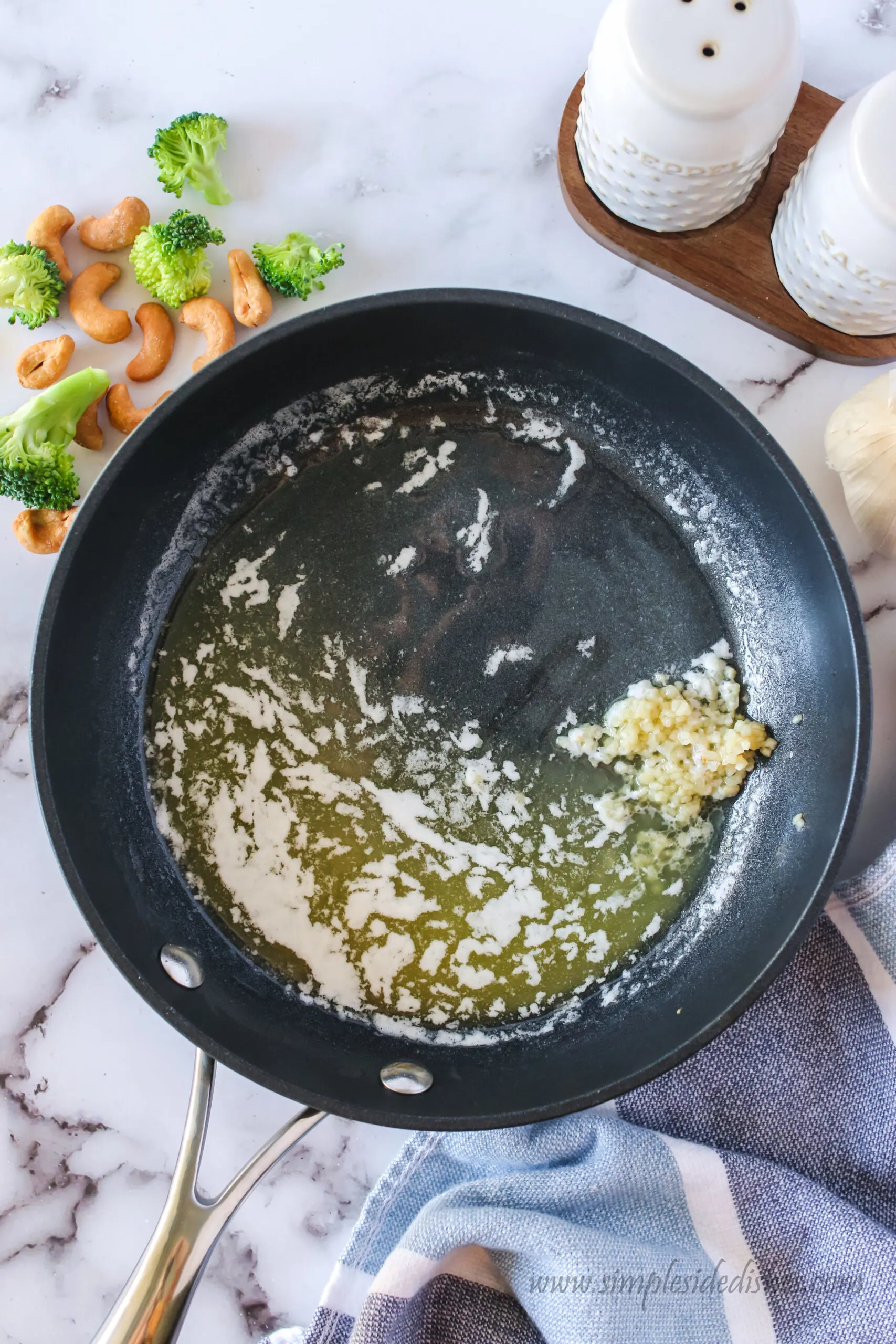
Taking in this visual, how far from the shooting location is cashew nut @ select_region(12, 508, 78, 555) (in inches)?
37.6

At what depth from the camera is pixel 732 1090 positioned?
3.08ft

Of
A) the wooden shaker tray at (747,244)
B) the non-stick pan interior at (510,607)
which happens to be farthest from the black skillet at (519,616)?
the wooden shaker tray at (747,244)

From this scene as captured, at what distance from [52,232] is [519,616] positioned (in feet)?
1.96

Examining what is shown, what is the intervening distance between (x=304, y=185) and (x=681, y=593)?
1.87 ft

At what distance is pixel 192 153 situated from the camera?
3.10ft

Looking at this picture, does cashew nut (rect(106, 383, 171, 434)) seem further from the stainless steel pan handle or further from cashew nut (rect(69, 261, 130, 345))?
the stainless steel pan handle

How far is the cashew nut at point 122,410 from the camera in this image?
3.13 ft

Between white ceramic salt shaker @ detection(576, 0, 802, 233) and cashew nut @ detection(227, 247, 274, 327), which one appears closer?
white ceramic salt shaker @ detection(576, 0, 802, 233)

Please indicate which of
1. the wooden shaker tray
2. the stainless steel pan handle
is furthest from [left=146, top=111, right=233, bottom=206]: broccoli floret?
the stainless steel pan handle

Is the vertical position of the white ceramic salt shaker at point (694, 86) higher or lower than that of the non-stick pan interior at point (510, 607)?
higher

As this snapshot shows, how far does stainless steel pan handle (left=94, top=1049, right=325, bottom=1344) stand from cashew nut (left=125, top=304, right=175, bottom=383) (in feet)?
2.25

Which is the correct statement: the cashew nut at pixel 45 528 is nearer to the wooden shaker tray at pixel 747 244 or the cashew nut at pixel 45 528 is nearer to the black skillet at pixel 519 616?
the black skillet at pixel 519 616

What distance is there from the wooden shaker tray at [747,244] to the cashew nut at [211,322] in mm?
362

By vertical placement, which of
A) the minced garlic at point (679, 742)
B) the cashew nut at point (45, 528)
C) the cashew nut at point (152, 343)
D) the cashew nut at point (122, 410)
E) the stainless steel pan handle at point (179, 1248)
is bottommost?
the stainless steel pan handle at point (179, 1248)
